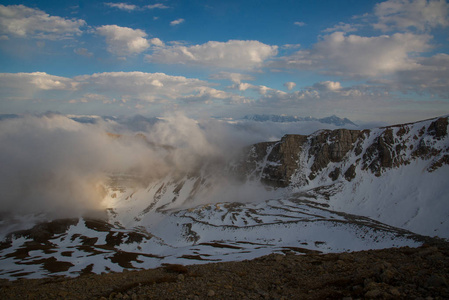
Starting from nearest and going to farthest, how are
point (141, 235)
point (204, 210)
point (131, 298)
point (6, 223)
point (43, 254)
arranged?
point (131, 298) → point (43, 254) → point (141, 235) → point (204, 210) → point (6, 223)

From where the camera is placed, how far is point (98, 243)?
131 m

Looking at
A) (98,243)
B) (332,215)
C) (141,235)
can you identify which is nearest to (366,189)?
(332,215)

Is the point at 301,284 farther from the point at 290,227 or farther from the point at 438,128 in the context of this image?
the point at 438,128

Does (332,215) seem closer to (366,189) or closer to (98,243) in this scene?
(366,189)

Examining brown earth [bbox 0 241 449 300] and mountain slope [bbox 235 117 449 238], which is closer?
brown earth [bbox 0 241 449 300]

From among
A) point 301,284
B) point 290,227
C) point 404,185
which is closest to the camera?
point 301,284

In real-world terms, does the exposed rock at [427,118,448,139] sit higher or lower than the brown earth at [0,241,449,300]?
higher

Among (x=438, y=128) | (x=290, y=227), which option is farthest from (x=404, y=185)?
(x=290, y=227)

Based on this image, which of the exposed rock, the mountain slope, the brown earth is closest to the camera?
the brown earth

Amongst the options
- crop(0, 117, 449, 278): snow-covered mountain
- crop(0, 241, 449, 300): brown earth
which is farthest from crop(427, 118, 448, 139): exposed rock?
crop(0, 241, 449, 300): brown earth

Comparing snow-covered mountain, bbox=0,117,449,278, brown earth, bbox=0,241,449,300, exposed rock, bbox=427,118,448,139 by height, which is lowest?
snow-covered mountain, bbox=0,117,449,278

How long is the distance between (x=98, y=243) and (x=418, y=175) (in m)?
198

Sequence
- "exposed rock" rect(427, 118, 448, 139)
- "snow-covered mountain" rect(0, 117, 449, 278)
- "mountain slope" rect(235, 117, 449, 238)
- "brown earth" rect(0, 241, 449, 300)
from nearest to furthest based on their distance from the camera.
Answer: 1. "brown earth" rect(0, 241, 449, 300)
2. "snow-covered mountain" rect(0, 117, 449, 278)
3. "mountain slope" rect(235, 117, 449, 238)
4. "exposed rock" rect(427, 118, 448, 139)

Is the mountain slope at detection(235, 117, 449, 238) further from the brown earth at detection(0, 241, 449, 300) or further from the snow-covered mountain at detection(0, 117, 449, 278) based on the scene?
the brown earth at detection(0, 241, 449, 300)
